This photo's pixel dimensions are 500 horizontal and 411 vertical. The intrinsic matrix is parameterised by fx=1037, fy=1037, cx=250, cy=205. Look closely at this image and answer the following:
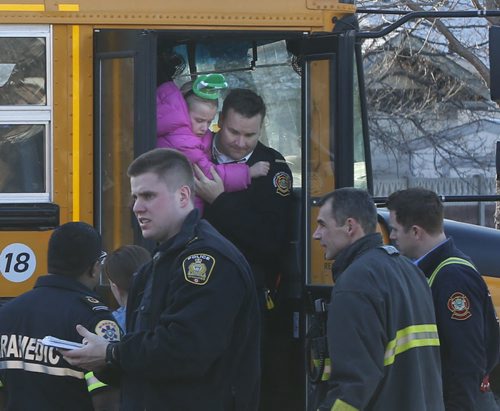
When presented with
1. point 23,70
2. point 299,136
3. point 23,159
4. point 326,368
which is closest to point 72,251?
point 326,368

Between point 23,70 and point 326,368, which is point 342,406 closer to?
point 326,368

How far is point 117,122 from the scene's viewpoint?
177 inches

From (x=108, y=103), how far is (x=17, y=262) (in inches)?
30.8

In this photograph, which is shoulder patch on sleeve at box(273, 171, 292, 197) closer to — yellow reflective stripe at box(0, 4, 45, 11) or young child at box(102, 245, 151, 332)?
young child at box(102, 245, 151, 332)

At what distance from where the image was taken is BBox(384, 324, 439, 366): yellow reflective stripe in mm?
3338

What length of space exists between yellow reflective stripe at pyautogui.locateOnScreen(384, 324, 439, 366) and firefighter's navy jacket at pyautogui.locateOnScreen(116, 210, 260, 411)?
0.45m

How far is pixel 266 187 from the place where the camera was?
4836 millimetres

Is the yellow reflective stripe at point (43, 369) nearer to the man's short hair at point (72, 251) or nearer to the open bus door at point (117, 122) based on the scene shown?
the man's short hair at point (72, 251)

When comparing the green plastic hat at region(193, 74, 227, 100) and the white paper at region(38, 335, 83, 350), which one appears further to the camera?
the green plastic hat at region(193, 74, 227, 100)

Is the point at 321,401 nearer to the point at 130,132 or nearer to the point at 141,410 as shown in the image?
the point at 141,410

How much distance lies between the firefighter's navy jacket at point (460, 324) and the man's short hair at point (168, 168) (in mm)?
1110

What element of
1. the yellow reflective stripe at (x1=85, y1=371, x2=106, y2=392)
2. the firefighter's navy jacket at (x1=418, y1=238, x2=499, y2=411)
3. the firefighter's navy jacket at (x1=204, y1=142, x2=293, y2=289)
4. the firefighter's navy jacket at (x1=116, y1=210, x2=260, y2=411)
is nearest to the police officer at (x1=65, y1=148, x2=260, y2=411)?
the firefighter's navy jacket at (x1=116, y1=210, x2=260, y2=411)

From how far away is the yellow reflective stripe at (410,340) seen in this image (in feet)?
11.0

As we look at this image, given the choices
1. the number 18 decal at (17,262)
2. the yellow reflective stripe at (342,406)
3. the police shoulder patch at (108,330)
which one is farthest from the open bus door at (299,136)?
the yellow reflective stripe at (342,406)
